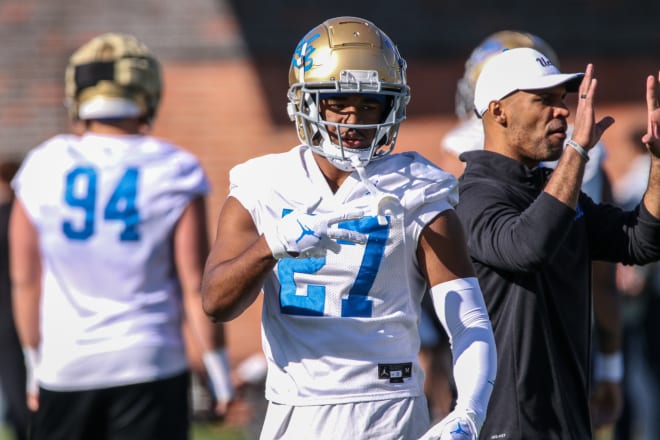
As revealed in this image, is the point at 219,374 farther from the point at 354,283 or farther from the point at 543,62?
the point at 543,62

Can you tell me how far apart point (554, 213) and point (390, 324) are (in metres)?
Result: 0.56

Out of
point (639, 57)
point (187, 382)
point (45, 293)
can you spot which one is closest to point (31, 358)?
point (45, 293)

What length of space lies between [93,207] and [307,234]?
1.67m

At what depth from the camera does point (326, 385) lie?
3014mm

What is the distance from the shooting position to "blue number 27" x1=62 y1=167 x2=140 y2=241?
4227 mm

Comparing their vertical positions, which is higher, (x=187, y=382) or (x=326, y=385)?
(x=326, y=385)

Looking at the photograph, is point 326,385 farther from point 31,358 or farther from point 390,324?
point 31,358

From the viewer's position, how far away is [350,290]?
9.90 feet

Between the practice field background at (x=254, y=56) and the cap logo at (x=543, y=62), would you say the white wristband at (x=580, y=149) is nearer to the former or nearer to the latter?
the cap logo at (x=543, y=62)

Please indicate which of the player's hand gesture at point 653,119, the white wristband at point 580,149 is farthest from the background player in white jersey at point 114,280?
the player's hand gesture at point 653,119

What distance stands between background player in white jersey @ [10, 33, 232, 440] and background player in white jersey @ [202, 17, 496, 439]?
1195 millimetres

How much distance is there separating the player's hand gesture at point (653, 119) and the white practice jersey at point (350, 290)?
73 centimetres

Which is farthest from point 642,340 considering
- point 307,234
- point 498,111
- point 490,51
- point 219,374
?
point 307,234

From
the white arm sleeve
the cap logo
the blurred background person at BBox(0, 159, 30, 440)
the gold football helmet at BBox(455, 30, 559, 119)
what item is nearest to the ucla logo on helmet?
the white arm sleeve
